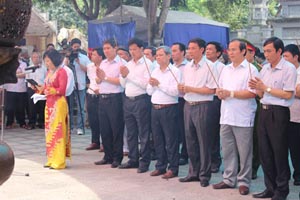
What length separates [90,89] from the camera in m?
8.65

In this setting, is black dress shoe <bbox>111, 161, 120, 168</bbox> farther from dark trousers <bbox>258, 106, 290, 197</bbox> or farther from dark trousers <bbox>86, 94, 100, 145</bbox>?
dark trousers <bbox>258, 106, 290, 197</bbox>

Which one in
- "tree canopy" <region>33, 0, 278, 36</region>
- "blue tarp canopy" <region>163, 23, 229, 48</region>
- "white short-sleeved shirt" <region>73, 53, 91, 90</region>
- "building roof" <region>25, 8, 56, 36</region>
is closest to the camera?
"white short-sleeved shirt" <region>73, 53, 91, 90</region>

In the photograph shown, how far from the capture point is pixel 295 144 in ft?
20.4

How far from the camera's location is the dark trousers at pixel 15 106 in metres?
11.4

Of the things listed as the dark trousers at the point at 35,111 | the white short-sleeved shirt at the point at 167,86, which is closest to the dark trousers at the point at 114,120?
the white short-sleeved shirt at the point at 167,86

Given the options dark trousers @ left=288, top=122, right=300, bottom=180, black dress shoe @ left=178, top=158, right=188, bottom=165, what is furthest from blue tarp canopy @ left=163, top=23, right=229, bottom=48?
dark trousers @ left=288, top=122, right=300, bottom=180

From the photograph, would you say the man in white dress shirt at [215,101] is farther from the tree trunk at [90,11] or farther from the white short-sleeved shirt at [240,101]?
the tree trunk at [90,11]

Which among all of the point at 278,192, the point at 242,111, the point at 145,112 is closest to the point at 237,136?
the point at 242,111

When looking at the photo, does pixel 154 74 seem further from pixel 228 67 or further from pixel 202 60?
pixel 228 67

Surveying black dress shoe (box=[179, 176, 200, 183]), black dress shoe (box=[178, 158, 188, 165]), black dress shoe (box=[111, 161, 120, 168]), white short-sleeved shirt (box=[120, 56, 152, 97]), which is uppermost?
white short-sleeved shirt (box=[120, 56, 152, 97])

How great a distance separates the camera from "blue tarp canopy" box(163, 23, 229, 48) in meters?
12.3

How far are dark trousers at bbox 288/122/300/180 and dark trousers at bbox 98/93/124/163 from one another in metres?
2.34

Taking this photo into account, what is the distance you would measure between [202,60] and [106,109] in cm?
180

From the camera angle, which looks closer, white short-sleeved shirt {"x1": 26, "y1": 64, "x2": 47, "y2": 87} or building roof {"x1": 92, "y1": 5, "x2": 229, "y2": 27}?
white short-sleeved shirt {"x1": 26, "y1": 64, "x2": 47, "y2": 87}
